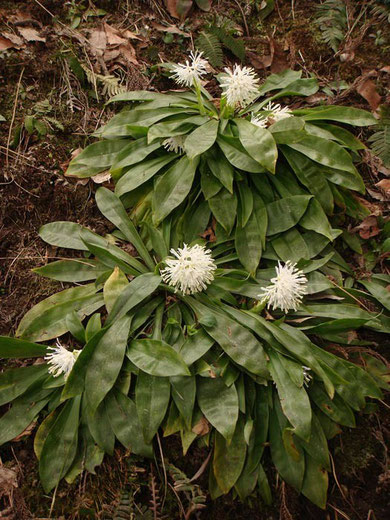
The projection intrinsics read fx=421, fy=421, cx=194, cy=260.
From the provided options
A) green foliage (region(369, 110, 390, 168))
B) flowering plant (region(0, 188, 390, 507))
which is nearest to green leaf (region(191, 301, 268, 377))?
flowering plant (region(0, 188, 390, 507))

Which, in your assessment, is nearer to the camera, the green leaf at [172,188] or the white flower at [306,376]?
the white flower at [306,376]

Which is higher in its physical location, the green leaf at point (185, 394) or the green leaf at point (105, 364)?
the green leaf at point (105, 364)

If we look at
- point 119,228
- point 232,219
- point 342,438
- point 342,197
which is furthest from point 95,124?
point 342,438

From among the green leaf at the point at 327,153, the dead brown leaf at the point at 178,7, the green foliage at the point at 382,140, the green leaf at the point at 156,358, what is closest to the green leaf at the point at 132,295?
the green leaf at the point at 156,358

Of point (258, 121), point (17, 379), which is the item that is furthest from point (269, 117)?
point (17, 379)

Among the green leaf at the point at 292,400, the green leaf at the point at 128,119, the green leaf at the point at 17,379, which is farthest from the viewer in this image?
the green leaf at the point at 128,119

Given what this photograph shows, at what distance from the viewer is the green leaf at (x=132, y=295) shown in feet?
6.49

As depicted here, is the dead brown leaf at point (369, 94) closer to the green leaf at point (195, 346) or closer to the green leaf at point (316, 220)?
the green leaf at point (316, 220)

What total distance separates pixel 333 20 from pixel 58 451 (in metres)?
3.03

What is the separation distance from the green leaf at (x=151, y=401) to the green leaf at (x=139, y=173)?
0.96 m

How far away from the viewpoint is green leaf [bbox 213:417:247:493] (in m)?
1.87

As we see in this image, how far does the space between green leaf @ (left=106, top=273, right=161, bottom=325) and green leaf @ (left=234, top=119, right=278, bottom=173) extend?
738 mm

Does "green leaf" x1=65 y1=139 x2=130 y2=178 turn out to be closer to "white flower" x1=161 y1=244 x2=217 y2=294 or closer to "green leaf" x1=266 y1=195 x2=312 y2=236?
"white flower" x1=161 y1=244 x2=217 y2=294

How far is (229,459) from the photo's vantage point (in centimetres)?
188
